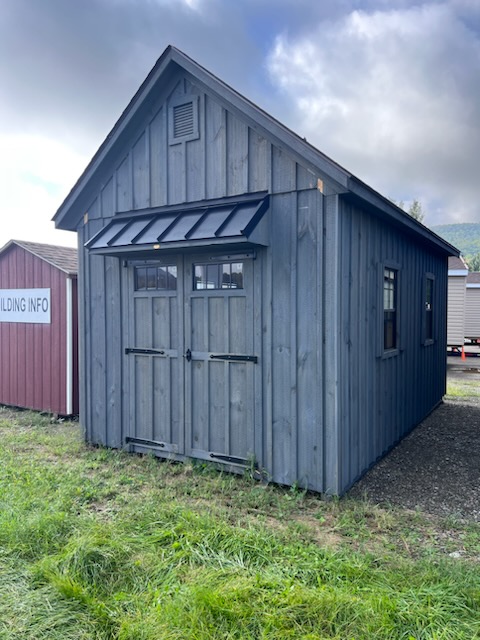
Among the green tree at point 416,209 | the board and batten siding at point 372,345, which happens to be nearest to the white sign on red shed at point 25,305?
the board and batten siding at point 372,345

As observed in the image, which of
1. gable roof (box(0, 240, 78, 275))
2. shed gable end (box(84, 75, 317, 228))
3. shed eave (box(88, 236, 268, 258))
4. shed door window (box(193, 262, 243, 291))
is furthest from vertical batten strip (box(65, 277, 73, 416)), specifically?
shed door window (box(193, 262, 243, 291))

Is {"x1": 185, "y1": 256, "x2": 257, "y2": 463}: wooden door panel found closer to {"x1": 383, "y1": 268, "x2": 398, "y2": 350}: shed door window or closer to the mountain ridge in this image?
{"x1": 383, "y1": 268, "x2": 398, "y2": 350}: shed door window

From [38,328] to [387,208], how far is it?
628 centimetres

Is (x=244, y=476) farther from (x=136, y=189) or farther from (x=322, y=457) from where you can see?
(x=136, y=189)

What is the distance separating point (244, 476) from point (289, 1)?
24.1 feet

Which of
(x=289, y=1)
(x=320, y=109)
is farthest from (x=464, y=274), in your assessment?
(x=289, y=1)

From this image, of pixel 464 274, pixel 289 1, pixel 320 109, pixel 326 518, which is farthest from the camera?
pixel 464 274

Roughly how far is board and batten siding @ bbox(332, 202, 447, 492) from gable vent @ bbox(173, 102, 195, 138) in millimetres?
2031

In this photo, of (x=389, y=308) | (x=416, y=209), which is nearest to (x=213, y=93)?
(x=389, y=308)

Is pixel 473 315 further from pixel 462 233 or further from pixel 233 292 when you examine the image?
pixel 462 233

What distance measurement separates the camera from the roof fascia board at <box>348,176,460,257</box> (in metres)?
4.11

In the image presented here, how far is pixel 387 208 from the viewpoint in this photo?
491 cm

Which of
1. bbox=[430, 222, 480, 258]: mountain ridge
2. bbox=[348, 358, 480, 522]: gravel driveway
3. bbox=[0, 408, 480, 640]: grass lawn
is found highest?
bbox=[430, 222, 480, 258]: mountain ridge

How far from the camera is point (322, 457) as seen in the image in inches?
167
